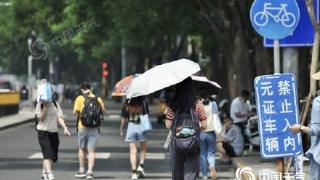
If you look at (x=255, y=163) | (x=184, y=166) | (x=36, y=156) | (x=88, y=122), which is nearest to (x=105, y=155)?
(x=36, y=156)

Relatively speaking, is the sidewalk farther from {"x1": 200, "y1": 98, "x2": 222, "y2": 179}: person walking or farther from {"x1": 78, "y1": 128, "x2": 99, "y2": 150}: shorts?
{"x1": 78, "y1": 128, "x2": 99, "y2": 150}: shorts

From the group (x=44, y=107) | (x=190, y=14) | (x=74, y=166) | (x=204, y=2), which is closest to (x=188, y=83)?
(x=44, y=107)

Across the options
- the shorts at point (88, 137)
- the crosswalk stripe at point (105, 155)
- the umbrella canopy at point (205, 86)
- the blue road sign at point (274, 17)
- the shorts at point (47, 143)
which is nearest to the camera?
the blue road sign at point (274, 17)

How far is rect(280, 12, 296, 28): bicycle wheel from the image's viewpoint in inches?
443

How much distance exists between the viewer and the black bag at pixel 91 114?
15.0m

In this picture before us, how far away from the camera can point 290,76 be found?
36.9 feet

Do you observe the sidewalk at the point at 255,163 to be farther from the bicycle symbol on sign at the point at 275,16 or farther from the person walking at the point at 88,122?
the bicycle symbol on sign at the point at 275,16

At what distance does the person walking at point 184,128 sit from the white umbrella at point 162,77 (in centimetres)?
12

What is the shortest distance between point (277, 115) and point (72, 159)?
27.9 feet

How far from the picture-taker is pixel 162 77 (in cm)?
1046

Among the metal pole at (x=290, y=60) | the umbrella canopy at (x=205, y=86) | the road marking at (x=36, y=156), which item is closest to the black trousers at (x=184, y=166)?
the umbrella canopy at (x=205, y=86)

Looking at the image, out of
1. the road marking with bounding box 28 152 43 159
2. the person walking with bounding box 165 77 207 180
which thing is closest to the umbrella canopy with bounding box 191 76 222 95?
the person walking with bounding box 165 77 207 180

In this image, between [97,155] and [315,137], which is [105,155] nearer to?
[97,155]

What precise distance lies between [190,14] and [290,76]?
24.1 m
